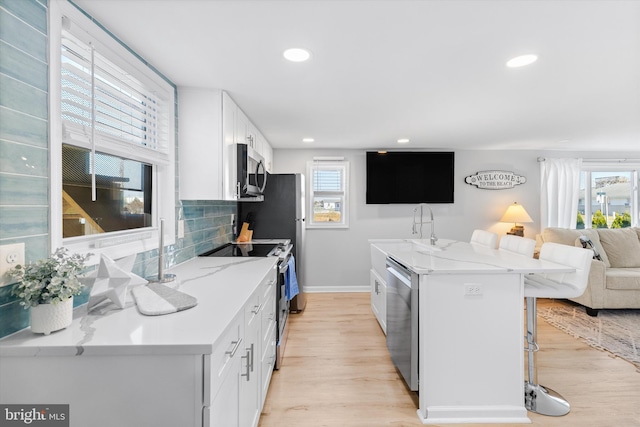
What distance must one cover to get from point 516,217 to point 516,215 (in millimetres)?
31

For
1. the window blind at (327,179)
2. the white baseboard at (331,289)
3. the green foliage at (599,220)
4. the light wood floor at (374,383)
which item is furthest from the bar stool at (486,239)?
the green foliage at (599,220)

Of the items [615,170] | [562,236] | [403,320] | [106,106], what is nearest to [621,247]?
[562,236]

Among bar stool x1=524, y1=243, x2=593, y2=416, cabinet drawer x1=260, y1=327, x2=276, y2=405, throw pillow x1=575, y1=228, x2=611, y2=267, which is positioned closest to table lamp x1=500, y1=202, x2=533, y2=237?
throw pillow x1=575, y1=228, x2=611, y2=267

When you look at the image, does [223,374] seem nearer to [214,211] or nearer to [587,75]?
[214,211]

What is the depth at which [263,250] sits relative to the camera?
9.48 ft

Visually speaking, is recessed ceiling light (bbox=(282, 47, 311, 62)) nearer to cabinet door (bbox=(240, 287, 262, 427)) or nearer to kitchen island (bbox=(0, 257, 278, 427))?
cabinet door (bbox=(240, 287, 262, 427))

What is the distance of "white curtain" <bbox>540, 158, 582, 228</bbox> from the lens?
5.05 meters

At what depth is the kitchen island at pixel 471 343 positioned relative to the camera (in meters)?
1.97

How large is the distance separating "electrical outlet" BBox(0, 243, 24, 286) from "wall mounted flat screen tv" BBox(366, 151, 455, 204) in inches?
168

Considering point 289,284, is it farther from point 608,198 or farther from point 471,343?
point 608,198

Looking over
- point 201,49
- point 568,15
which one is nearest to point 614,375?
point 568,15

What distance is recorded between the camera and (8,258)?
3.45ft

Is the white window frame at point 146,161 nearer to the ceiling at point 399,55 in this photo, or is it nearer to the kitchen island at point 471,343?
the ceiling at point 399,55

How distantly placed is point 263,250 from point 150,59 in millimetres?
1676
